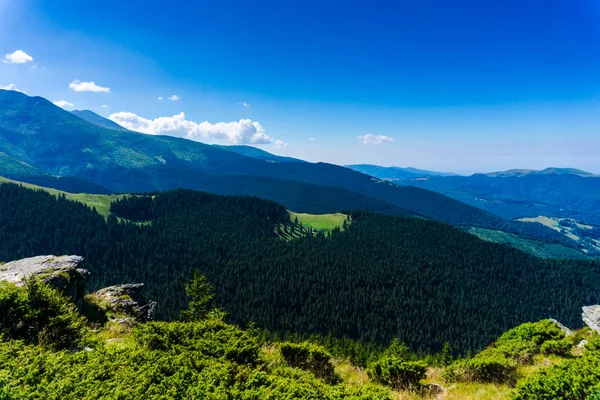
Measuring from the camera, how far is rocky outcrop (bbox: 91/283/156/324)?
3378 centimetres

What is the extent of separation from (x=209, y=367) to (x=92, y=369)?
16.8ft

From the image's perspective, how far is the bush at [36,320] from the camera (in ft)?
56.2

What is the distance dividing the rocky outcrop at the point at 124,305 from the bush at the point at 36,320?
1318 cm

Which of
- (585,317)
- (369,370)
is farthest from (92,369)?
(585,317)

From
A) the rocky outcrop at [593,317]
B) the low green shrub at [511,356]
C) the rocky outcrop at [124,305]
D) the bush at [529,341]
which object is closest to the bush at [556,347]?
the low green shrub at [511,356]

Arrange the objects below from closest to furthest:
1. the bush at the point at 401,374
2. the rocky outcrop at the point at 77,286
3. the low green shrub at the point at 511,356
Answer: the bush at the point at 401,374, the low green shrub at the point at 511,356, the rocky outcrop at the point at 77,286

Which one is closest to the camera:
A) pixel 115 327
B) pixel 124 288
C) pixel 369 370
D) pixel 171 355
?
pixel 171 355

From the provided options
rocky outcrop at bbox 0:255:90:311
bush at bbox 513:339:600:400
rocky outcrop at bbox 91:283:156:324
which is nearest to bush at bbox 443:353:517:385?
bush at bbox 513:339:600:400

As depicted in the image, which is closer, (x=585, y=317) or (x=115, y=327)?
(x=115, y=327)

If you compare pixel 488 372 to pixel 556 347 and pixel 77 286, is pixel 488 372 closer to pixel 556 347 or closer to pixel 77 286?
pixel 556 347

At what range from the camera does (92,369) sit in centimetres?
1288

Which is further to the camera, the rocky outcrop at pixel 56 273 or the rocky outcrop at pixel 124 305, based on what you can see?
the rocky outcrop at pixel 124 305

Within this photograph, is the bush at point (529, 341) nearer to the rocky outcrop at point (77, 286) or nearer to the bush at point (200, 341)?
the bush at point (200, 341)

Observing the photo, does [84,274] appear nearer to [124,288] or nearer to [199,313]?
[124,288]
